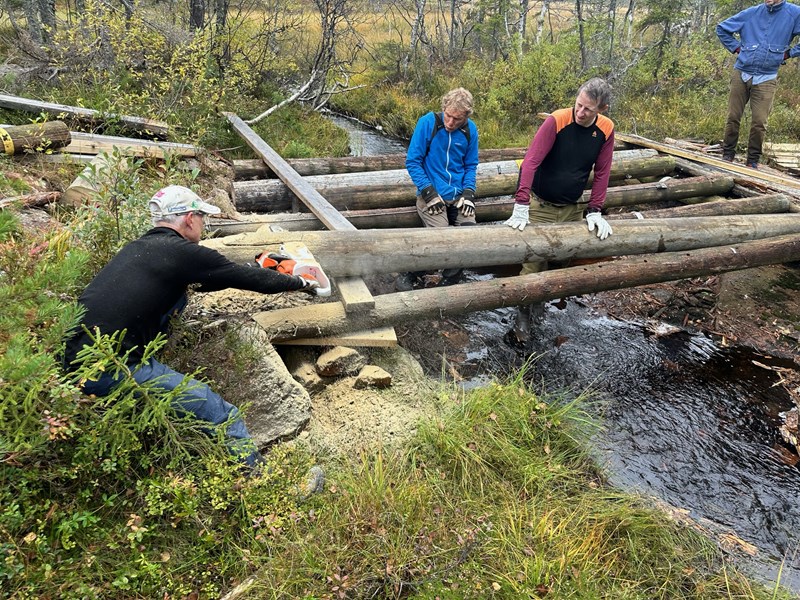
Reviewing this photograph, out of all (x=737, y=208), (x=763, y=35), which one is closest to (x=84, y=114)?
(x=737, y=208)

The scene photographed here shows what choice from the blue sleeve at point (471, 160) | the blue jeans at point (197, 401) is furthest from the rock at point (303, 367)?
the blue sleeve at point (471, 160)

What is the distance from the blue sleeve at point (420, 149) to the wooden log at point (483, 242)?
94 cm

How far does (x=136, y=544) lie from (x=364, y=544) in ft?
3.60

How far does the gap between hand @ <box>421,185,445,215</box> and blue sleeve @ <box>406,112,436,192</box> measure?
0.05 m

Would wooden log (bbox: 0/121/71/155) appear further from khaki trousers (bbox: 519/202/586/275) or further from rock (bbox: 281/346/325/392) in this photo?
khaki trousers (bbox: 519/202/586/275)

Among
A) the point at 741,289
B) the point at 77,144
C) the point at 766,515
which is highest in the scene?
the point at 77,144

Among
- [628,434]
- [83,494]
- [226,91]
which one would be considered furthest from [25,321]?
[226,91]

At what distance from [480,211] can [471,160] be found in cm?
116

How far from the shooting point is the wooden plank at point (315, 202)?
4.20m

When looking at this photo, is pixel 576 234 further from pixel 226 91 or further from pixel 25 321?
pixel 226 91

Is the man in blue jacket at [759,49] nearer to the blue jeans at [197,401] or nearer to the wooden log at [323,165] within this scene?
the wooden log at [323,165]

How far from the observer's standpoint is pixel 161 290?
9.93 ft

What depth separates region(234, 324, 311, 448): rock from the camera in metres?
3.52

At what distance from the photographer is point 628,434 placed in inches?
183
